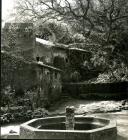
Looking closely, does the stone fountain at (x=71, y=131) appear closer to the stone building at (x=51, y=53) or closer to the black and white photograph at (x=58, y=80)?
the black and white photograph at (x=58, y=80)

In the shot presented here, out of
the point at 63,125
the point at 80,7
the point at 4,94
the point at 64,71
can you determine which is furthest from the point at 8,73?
the point at 64,71

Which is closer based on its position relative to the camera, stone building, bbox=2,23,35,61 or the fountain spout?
the fountain spout

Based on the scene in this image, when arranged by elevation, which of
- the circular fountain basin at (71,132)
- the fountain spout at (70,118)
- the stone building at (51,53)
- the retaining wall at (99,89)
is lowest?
the circular fountain basin at (71,132)

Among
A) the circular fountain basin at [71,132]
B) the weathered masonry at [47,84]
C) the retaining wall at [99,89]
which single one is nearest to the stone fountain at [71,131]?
the circular fountain basin at [71,132]

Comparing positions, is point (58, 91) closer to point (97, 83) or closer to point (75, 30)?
point (97, 83)

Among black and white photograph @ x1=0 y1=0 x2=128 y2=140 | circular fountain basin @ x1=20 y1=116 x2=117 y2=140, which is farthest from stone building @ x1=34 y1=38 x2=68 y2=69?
circular fountain basin @ x1=20 y1=116 x2=117 y2=140

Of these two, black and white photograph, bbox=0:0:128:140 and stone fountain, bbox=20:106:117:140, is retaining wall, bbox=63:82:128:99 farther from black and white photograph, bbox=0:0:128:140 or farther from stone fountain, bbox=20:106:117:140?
stone fountain, bbox=20:106:117:140

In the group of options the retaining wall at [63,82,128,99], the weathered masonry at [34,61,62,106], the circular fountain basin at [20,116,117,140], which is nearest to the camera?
the circular fountain basin at [20,116,117,140]

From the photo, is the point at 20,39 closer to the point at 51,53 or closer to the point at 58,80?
the point at 58,80

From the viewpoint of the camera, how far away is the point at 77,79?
117ft

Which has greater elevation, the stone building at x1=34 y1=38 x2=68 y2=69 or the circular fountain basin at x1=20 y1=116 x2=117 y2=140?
the stone building at x1=34 y1=38 x2=68 y2=69

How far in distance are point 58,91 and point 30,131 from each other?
17534 mm

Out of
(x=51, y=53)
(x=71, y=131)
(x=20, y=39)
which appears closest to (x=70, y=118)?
(x=71, y=131)

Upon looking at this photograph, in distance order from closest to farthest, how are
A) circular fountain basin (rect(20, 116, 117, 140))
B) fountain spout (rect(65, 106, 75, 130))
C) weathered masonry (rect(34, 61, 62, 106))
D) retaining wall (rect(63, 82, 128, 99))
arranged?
circular fountain basin (rect(20, 116, 117, 140)) → fountain spout (rect(65, 106, 75, 130)) → weathered masonry (rect(34, 61, 62, 106)) → retaining wall (rect(63, 82, 128, 99))
